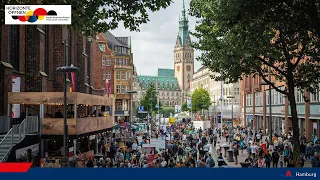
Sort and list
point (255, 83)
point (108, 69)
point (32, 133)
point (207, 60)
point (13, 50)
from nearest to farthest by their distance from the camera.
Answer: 1. point (32, 133)
2. point (207, 60)
3. point (13, 50)
4. point (255, 83)
5. point (108, 69)

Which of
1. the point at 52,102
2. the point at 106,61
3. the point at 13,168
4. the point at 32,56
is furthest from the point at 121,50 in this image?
the point at 13,168

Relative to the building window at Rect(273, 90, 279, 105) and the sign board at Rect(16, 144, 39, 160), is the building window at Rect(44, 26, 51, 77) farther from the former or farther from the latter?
the building window at Rect(273, 90, 279, 105)

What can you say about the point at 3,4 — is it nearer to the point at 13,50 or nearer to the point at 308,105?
the point at 13,50

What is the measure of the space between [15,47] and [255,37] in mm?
15654

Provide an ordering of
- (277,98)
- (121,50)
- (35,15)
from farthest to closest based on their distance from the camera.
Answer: (121,50)
(277,98)
(35,15)

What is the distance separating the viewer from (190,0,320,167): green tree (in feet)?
56.6

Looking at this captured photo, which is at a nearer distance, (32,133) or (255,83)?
(32,133)

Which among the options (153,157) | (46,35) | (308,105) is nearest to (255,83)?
(308,105)

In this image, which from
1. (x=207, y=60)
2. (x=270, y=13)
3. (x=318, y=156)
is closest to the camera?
(x=270, y=13)

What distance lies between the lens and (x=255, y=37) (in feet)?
67.5

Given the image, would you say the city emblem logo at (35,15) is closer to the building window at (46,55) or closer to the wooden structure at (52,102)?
the wooden structure at (52,102)

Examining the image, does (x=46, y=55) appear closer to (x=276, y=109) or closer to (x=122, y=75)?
(x=276, y=109)

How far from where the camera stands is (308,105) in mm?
39312

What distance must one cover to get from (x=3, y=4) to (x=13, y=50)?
50.9 feet
